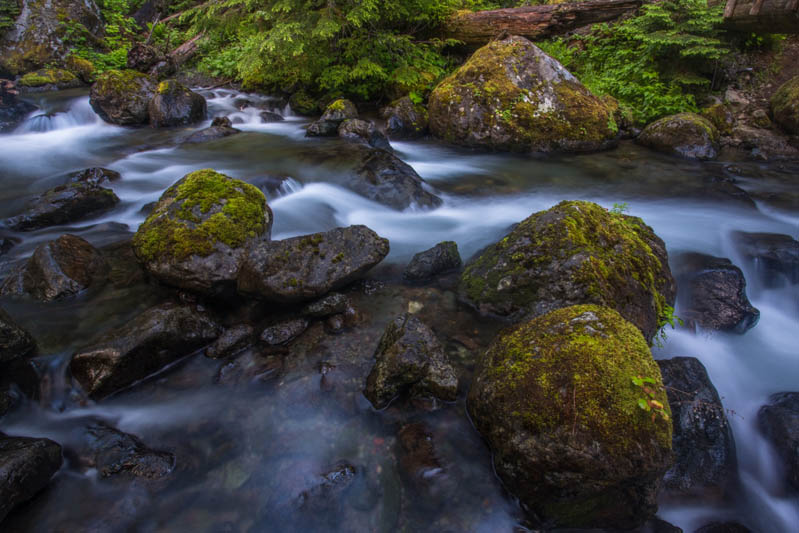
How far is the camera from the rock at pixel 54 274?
4407 mm

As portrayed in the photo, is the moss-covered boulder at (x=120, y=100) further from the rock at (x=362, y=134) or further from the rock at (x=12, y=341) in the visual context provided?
the rock at (x=12, y=341)

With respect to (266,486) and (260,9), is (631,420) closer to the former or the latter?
(266,486)

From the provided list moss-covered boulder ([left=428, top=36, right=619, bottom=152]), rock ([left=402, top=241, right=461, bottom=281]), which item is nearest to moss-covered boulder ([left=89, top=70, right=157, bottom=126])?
moss-covered boulder ([left=428, top=36, right=619, bottom=152])

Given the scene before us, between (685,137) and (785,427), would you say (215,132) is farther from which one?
(785,427)

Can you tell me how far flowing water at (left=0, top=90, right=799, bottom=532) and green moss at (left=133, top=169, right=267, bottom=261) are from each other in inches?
24.3

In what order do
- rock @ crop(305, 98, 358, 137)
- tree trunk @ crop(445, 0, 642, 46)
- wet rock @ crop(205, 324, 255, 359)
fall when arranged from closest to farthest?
wet rock @ crop(205, 324, 255, 359) → rock @ crop(305, 98, 358, 137) → tree trunk @ crop(445, 0, 642, 46)

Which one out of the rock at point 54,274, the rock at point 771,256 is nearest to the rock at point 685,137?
the rock at point 771,256

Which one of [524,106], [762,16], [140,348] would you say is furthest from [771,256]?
[140,348]

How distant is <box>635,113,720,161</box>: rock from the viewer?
347 inches

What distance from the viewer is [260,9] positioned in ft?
30.5

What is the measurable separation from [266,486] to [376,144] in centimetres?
763

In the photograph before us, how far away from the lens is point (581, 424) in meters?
2.39

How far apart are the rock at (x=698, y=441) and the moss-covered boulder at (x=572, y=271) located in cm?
62

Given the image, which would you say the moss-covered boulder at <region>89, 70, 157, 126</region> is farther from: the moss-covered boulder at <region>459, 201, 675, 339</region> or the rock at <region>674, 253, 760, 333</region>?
the rock at <region>674, 253, 760, 333</region>
